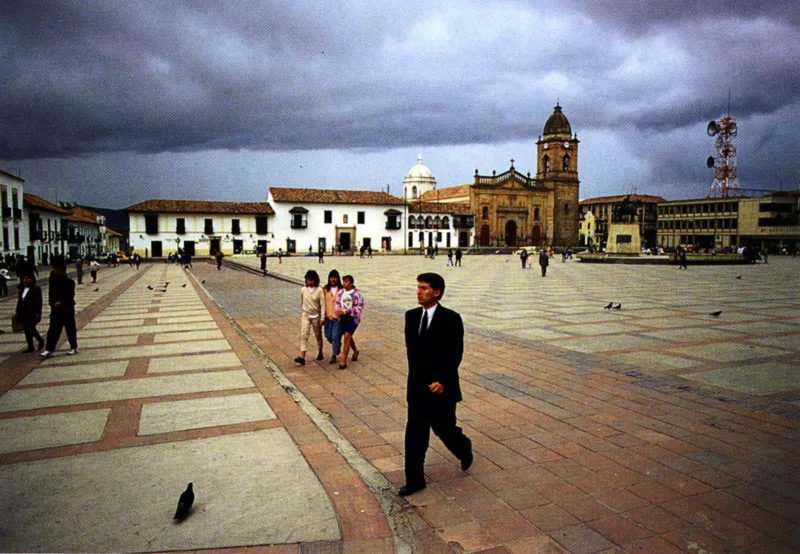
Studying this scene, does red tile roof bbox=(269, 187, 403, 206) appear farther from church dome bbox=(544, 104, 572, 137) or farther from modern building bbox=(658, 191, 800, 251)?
modern building bbox=(658, 191, 800, 251)

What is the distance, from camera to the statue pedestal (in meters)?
39.2

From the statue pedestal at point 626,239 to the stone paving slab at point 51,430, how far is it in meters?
38.8

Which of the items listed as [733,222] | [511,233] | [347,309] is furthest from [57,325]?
[733,222]

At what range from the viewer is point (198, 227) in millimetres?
56312

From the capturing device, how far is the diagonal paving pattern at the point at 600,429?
10.4ft

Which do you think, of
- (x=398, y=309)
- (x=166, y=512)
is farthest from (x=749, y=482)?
(x=398, y=309)

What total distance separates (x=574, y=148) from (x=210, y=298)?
65800 mm

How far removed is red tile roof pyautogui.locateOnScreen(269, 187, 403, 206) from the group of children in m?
53.2

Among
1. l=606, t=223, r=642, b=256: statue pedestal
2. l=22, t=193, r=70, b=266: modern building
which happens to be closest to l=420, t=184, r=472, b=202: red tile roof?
l=606, t=223, r=642, b=256: statue pedestal

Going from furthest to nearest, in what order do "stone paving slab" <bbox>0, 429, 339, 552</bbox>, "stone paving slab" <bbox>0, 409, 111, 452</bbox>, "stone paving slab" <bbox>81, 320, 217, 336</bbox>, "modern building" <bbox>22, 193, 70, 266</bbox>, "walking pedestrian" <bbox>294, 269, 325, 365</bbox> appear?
"modern building" <bbox>22, 193, 70, 266</bbox> < "stone paving slab" <bbox>81, 320, 217, 336</bbox> < "walking pedestrian" <bbox>294, 269, 325, 365</bbox> < "stone paving slab" <bbox>0, 409, 111, 452</bbox> < "stone paving slab" <bbox>0, 429, 339, 552</bbox>

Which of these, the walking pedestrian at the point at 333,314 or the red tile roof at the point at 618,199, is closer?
the walking pedestrian at the point at 333,314

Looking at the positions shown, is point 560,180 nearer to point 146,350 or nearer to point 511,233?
point 511,233

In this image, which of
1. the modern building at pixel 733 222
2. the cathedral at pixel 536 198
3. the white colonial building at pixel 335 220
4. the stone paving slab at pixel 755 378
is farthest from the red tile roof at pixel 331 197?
the stone paving slab at pixel 755 378

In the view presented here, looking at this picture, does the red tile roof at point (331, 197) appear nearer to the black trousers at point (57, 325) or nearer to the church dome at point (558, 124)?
the church dome at point (558, 124)
